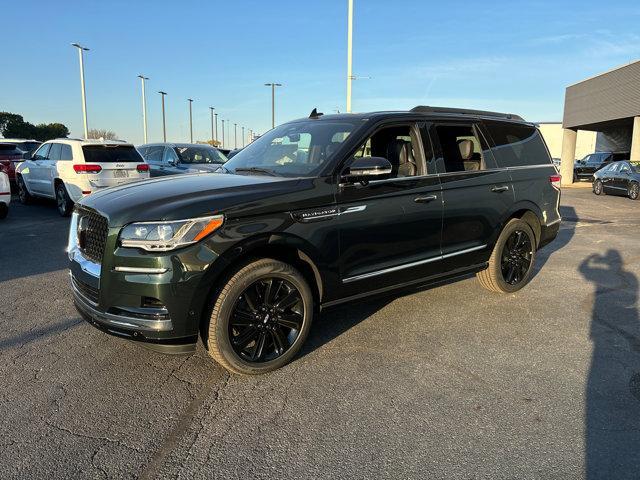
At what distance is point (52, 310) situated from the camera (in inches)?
197

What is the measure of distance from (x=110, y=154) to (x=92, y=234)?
830 centimetres

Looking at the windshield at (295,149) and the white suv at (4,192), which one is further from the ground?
the windshield at (295,149)

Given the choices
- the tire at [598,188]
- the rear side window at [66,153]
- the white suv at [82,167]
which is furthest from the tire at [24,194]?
the tire at [598,188]

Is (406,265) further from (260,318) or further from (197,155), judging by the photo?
(197,155)

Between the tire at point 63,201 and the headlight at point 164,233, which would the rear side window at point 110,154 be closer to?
the tire at point 63,201

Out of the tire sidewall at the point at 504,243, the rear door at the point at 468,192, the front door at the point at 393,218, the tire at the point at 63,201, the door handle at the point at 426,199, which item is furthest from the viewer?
the tire at the point at 63,201

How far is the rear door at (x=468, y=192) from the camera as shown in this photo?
A: 475 centimetres

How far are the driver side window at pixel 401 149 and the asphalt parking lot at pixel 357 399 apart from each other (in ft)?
4.63

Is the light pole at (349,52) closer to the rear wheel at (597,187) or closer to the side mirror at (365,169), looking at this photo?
the rear wheel at (597,187)

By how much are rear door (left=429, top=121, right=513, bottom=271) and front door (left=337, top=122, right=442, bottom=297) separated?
6.5 inches

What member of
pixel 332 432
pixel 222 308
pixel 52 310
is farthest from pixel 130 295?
pixel 52 310

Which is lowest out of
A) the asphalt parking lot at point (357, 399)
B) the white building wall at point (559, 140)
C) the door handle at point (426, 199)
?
the asphalt parking lot at point (357, 399)

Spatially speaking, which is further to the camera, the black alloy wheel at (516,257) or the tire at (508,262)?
the black alloy wheel at (516,257)

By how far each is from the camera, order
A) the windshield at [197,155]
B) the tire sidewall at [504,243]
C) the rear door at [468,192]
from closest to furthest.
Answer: the rear door at [468,192], the tire sidewall at [504,243], the windshield at [197,155]
